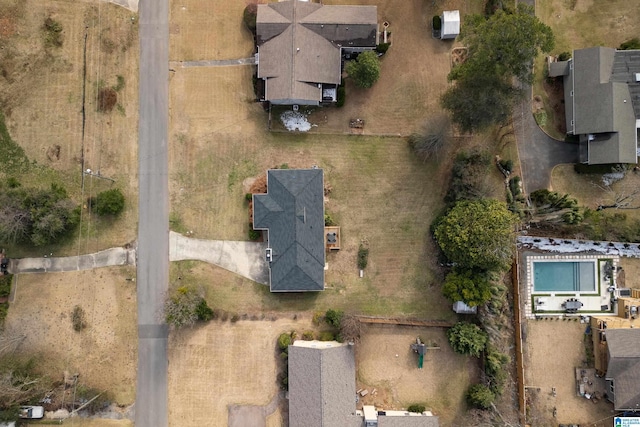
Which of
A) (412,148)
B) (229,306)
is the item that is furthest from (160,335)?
(412,148)

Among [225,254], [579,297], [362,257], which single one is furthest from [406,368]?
[225,254]

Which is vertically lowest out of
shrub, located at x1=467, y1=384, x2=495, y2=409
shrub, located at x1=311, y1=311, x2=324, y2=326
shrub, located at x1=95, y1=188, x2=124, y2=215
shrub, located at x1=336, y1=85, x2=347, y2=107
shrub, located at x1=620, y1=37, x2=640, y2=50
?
shrub, located at x1=467, y1=384, x2=495, y2=409

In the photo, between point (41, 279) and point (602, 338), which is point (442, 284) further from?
point (41, 279)

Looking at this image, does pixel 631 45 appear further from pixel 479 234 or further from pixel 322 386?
pixel 322 386

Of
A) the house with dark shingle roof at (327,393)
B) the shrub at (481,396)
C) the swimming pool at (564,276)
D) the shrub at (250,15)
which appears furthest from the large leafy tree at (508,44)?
the shrub at (481,396)

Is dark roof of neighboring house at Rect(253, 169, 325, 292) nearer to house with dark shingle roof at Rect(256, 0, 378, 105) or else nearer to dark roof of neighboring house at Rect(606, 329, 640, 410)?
house with dark shingle roof at Rect(256, 0, 378, 105)

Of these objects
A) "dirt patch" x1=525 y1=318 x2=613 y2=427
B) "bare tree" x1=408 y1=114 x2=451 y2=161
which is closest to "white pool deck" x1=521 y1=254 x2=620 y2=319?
"dirt patch" x1=525 y1=318 x2=613 y2=427

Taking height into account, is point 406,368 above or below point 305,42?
below

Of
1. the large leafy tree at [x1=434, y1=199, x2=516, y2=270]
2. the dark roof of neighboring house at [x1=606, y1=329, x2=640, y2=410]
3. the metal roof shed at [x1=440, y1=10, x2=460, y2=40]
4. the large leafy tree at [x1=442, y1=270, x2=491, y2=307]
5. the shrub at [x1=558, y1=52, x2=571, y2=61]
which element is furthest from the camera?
Answer: the shrub at [x1=558, y1=52, x2=571, y2=61]
